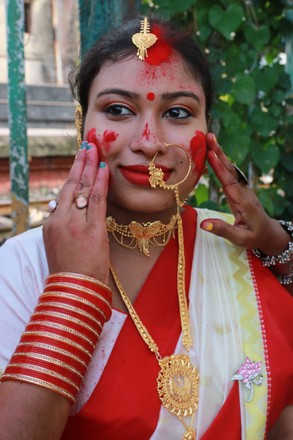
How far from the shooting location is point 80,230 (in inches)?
54.2

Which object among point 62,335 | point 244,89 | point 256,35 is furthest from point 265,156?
point 62,335

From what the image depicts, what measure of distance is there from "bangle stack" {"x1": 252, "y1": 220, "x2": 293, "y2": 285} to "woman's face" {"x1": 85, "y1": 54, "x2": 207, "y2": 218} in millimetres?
406

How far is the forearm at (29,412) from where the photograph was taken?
118 cm

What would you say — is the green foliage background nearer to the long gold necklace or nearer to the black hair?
the black hair

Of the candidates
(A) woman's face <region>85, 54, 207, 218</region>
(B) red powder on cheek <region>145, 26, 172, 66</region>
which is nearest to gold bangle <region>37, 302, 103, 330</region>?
(A) woman's face <region>85, 54, 207, 218</region>

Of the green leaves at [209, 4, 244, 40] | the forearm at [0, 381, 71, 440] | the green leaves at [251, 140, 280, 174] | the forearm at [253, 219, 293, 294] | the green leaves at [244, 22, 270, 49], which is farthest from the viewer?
the green leaves at [251, 140, 280, 174]

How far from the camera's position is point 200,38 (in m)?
2.76

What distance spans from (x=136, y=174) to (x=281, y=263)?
24.0 inches

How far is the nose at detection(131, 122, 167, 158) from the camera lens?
150 centimetres

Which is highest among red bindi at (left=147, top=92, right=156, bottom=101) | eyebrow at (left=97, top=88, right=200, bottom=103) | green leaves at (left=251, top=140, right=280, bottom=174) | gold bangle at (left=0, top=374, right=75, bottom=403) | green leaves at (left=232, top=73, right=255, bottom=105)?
green leaves at (left=232, top=73, right=255, bottom=105)

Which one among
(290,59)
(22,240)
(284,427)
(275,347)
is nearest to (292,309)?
(275,347)

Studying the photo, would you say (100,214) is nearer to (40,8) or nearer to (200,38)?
(200,38)

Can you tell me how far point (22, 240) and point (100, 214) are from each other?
314mm

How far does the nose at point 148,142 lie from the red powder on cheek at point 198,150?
0.12 m
